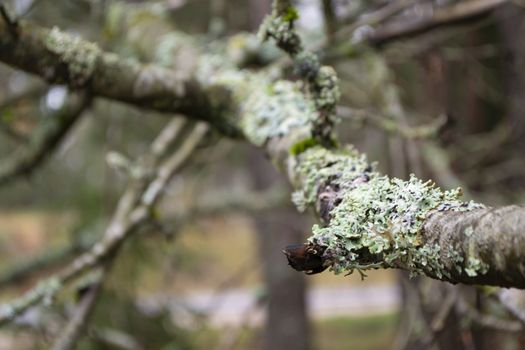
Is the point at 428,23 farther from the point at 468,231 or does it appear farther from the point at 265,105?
the point at 468,231

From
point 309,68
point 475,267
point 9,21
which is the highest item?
point 9,21

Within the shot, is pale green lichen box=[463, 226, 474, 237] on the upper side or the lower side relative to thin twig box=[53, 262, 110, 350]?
lower

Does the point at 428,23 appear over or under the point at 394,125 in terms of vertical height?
over

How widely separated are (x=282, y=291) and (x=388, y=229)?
16.3 feet

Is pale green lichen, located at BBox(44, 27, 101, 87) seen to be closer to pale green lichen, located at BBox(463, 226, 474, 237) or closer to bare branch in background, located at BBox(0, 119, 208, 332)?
bare branch in background, located at BBox(0, 119, 208, 332)

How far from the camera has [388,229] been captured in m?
0.90

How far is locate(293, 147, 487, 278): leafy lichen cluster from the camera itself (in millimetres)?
833

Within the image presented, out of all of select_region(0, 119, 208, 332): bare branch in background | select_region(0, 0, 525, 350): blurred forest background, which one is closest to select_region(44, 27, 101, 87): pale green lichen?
select_region(0, 0, 525, 350): blurred forest background

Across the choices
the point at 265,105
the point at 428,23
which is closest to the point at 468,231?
the point at 265,105

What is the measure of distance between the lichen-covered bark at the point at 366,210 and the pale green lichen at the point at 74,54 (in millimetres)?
12

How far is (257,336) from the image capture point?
1050cm

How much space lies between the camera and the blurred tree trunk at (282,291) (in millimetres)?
5758

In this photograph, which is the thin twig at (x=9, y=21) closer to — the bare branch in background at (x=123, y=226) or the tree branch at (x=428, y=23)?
the bare branch in background at (x=123, y=226)

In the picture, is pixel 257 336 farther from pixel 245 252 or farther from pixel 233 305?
pixel 245 252
